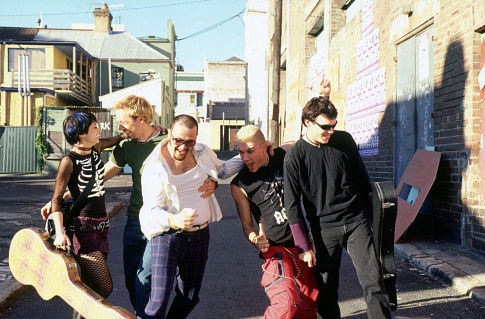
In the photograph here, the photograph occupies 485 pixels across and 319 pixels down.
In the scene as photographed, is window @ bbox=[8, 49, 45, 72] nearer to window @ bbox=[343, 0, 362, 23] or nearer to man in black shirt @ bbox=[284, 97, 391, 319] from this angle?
window @ bbox=[343, 0, 362, 23]

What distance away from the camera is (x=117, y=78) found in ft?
137

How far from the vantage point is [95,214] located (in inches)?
146

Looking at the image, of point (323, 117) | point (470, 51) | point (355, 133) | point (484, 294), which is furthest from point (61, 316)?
point (355, 133)

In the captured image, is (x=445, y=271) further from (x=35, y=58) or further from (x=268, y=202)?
(x=35, y=58)

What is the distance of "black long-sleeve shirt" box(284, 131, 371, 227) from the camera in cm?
382

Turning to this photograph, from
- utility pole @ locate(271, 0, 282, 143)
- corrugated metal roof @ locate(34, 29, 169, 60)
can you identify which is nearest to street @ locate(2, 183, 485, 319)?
utility pole @ locate(271, 0, 282, 143)

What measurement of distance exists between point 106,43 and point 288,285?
42096 millimetres

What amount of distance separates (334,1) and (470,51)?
840cm

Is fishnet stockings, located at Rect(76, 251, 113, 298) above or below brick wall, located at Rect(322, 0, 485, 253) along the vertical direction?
below

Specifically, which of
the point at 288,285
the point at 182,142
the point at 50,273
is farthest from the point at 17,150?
the point at 288,285

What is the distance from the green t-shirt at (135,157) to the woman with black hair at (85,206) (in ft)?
0.85

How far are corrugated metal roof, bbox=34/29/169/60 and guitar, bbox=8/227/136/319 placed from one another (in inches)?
1560

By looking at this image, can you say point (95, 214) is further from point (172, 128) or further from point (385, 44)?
point (385, 44)

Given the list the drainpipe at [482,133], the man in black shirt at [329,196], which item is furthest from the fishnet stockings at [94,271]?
the drainpipe at [482,133]
